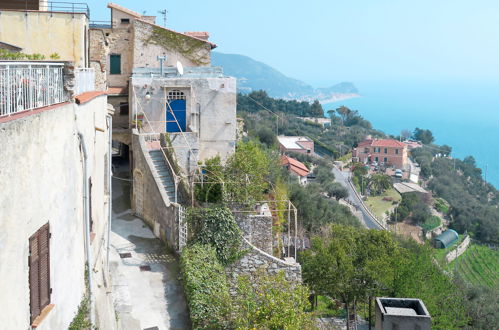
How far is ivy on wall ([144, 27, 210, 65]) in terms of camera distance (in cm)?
2636

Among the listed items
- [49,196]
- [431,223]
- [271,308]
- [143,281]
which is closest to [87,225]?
[49,196]

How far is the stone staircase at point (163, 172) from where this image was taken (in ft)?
65.2

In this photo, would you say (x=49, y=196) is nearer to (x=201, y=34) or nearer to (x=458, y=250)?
(x=201, y=34)

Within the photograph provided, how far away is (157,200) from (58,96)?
1118 centimetres

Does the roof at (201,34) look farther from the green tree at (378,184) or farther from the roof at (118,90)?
the green tree at (378,184)

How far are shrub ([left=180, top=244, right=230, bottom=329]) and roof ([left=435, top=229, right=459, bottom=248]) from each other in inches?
2120

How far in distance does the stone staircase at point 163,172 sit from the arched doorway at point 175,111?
2800 mm

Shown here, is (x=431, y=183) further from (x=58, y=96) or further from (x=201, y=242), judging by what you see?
(x=58, y=96)

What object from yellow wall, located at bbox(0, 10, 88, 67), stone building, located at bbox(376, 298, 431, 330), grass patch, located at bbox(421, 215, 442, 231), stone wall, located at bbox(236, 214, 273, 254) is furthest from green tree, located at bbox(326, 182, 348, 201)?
stone building, located at bbox(376, 298, 431, 330)

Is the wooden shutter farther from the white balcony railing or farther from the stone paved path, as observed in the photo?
the stone paved path

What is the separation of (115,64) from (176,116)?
4909 millimetres

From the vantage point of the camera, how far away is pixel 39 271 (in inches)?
278

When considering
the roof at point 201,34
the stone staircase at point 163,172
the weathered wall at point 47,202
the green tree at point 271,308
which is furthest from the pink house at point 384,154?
the weathered wall at point 47,202

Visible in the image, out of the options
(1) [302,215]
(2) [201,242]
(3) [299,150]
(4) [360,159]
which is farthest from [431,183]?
(2) [201,242]
